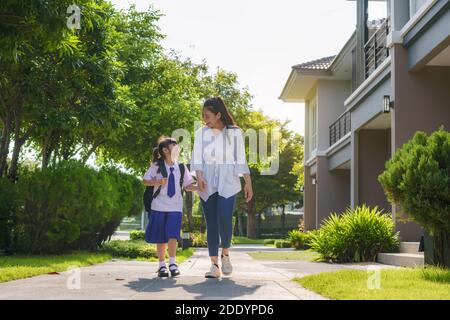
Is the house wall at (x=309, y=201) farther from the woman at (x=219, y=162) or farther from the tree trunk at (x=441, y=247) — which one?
the woman at (x=219, y=162)

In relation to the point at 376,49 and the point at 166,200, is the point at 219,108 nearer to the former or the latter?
the point at 166,200

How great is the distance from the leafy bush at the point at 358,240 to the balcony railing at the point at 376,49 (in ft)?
18.5

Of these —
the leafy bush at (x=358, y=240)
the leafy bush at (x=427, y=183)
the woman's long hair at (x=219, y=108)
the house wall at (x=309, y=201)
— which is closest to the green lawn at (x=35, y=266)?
the woman's long hair at (x=219, y=108)

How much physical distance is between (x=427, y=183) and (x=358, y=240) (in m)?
5.35

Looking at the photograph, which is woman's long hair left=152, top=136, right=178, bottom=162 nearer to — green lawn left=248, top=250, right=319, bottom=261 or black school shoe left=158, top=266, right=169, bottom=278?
black school shoe left=158, top=266, right=169, bottom=278

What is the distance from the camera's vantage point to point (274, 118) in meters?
47.0

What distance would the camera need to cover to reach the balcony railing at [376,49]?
56.1 feet

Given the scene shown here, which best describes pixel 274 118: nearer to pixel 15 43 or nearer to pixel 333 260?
pixel 333 260

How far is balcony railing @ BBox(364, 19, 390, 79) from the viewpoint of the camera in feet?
56.1

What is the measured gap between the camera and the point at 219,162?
702cm

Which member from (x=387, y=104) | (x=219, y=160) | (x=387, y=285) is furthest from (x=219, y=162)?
(x=387, y=104)

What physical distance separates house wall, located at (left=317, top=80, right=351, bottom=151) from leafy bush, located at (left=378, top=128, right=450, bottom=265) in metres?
18.3

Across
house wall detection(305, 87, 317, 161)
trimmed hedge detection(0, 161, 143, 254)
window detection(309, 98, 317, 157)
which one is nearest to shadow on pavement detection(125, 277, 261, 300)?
trimmed hedge detection(0, 161, 143, 254)
